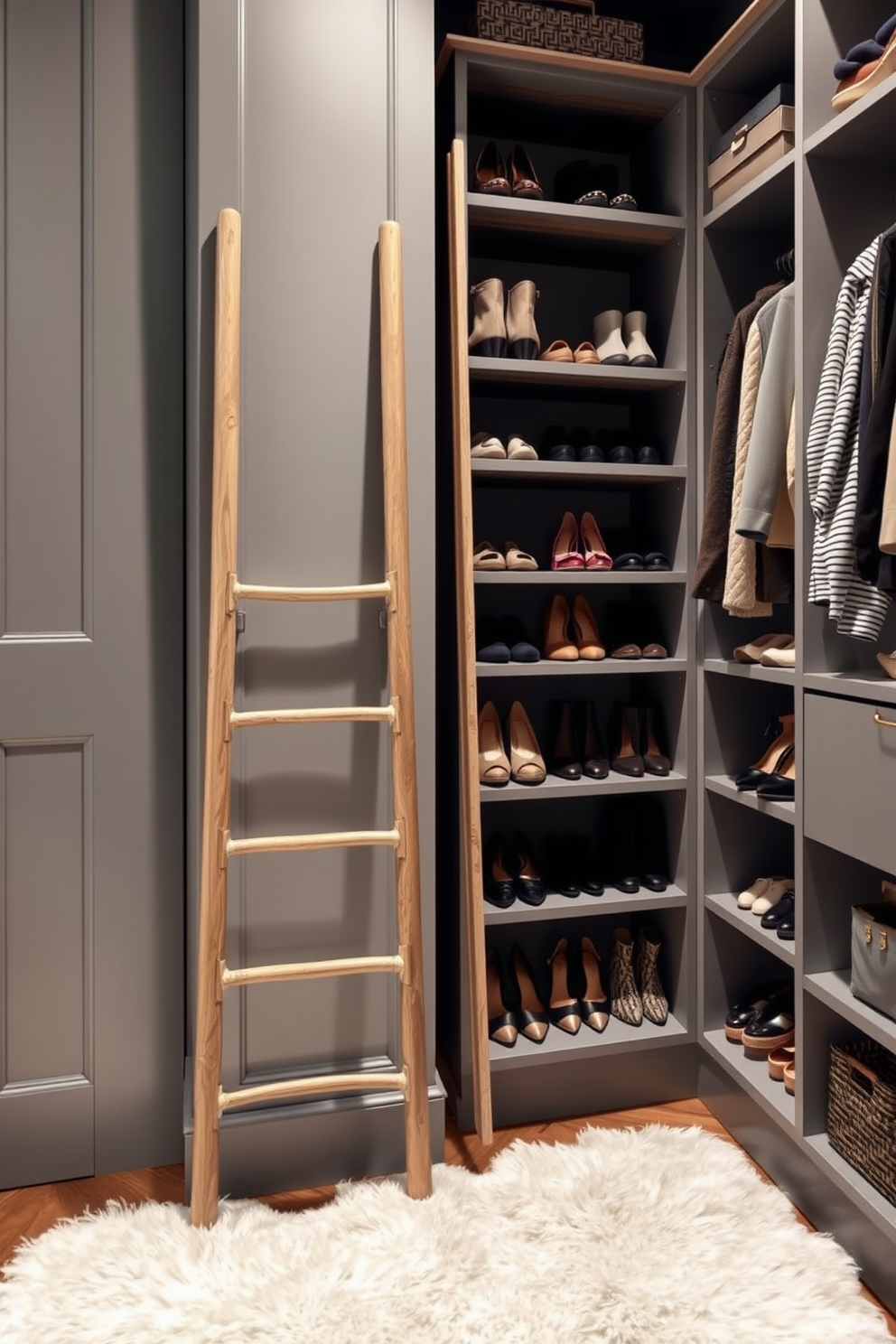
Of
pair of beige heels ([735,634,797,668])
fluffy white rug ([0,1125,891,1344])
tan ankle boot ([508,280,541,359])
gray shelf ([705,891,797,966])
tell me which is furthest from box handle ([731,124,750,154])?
fluffy white rug ([0,1125,891,1344])

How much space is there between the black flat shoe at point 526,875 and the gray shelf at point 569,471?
3.00ft

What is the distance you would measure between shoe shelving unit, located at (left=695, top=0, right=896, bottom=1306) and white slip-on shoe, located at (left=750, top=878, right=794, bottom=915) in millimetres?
41

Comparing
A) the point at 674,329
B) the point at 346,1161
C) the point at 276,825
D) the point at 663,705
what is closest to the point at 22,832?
the point at 276,825

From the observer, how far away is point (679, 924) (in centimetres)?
234

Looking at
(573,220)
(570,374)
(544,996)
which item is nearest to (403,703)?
(570,374)

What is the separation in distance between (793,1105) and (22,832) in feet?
5.48

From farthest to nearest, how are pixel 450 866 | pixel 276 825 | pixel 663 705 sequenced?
pixel 663 705
pixel 450 866
pixel 276 825

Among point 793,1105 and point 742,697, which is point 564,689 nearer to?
point 742,697

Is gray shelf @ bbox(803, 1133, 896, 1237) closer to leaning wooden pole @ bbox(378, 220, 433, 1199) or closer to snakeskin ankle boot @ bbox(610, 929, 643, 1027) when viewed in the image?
snakeskin ankle boot @ bbox(610, 929, 643, 1027)

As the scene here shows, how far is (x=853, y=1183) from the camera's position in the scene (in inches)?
66.1

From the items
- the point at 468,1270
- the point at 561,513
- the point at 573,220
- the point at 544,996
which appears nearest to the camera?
the point at 468,1270

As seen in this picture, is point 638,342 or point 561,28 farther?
point 638,342

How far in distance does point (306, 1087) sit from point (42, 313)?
1.62m

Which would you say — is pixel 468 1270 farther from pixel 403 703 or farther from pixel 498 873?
pixel 403 703
